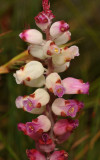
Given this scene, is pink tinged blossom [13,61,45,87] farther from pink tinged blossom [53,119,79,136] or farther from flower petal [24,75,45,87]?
pink tinged blossom [53,119,79,136]

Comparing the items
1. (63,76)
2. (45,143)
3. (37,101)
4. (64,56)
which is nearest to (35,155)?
(45,143)

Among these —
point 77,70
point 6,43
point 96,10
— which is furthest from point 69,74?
point 96,10

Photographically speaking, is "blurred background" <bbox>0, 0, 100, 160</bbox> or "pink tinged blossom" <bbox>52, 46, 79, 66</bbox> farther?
"blurred background" <bbox>0, 0, 100, 160</bbox>

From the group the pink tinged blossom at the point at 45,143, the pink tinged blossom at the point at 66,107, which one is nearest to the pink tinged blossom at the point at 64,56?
the pink tinged blossom at the point at 66,107

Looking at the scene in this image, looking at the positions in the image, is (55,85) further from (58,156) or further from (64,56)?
(58,156)

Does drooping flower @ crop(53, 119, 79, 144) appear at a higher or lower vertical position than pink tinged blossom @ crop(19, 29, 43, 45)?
lower

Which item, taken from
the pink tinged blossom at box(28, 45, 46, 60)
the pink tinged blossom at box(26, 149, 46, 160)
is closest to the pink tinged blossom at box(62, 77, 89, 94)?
the pink tinged blossom at box(28, 45, 46, 60)
